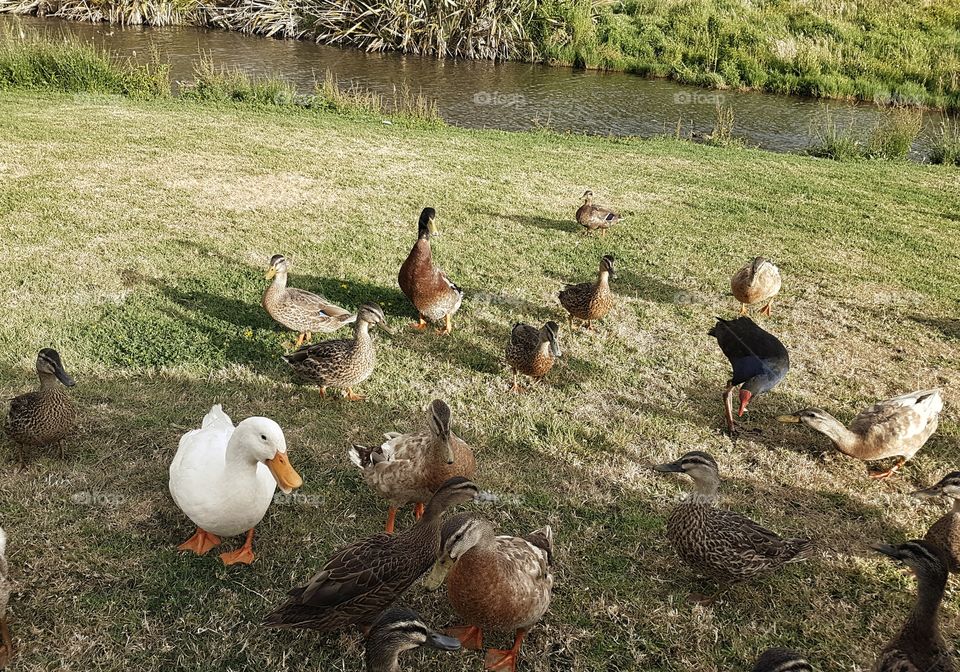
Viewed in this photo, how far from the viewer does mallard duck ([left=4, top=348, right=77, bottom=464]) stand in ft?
15.7

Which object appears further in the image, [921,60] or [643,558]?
[921,60]

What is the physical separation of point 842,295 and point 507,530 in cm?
639

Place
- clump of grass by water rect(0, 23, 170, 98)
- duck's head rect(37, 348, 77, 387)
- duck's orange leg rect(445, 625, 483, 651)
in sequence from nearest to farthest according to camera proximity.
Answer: duck's orange leg rect(445, 625, 483, 651), duck's head rect(37, 348, 77, 387), clump of grass by water rect(0, 23, 170, 98)

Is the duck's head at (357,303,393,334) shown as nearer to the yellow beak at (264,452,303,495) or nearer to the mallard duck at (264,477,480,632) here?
the yellow beak at (264,452,303,495)

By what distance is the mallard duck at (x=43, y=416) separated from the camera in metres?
4.79

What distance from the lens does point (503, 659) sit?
147 inches

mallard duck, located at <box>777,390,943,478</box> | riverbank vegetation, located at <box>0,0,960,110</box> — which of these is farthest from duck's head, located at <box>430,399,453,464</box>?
riverbank vegetation, located at <box>0,0,960,110</box>

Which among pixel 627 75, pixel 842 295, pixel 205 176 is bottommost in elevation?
pixel 842 295

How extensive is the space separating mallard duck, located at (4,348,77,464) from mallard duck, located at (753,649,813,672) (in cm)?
471

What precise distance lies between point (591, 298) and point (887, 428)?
2.97 metres

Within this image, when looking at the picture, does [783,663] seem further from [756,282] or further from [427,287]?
[756,282]

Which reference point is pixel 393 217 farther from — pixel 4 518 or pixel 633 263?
pixel 4 518

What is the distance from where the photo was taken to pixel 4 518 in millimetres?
4406

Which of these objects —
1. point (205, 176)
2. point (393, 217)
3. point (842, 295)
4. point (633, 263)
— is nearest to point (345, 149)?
point (205, 176)
